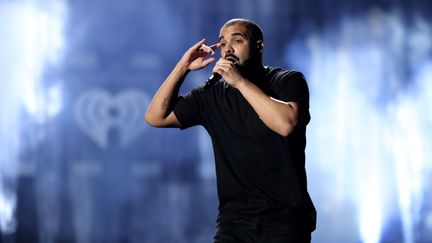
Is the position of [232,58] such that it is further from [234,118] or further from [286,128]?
[286,128]

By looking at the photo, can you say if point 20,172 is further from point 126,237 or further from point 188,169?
point 188,169

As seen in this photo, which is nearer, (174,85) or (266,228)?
(266,228)

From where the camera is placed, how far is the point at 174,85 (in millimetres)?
2635

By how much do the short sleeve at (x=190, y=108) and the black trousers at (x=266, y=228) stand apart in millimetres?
484

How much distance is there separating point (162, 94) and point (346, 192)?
4.72 meters

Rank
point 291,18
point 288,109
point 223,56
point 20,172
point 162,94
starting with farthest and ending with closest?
point 291,18 → point 20,172 → point 162,94 → point 223,56 → point 288,109

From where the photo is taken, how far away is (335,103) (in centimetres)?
716

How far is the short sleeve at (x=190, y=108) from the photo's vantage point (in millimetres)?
2523

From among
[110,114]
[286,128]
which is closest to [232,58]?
[286,128]

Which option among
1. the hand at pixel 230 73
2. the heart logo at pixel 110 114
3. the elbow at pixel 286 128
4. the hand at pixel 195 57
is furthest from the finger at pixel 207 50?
the heart logo at pixel 110 114

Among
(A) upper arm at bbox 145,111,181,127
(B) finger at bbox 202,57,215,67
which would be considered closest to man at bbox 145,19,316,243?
(B) finger at bbox 202,57,215,67

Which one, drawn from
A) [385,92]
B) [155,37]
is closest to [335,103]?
[385,92]

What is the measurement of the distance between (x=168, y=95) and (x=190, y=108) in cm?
13

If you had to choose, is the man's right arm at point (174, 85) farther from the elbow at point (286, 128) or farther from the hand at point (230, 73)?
the elbow at point (286, 128)
